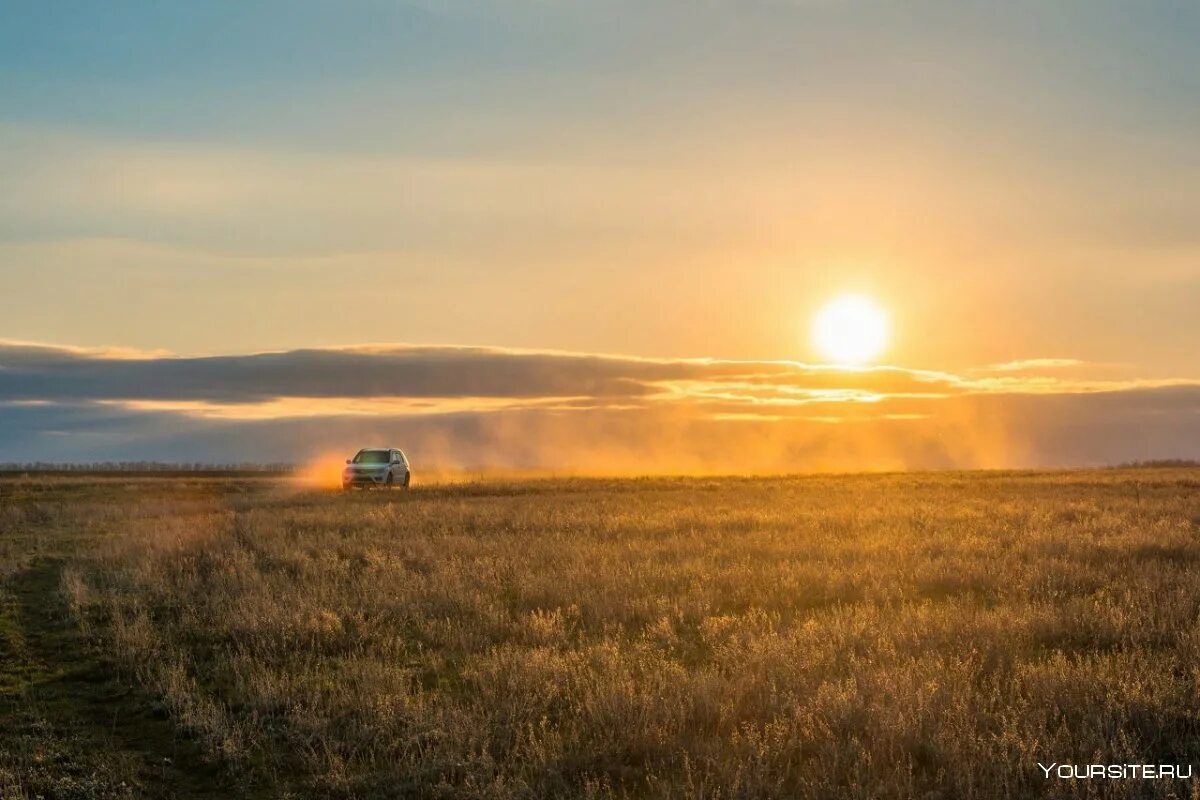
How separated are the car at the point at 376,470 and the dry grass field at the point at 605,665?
22.5 metres

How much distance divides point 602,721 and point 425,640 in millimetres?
4724

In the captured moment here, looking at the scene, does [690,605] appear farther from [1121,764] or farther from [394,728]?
[1121,764]

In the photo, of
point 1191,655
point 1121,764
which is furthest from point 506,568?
point 1121,764

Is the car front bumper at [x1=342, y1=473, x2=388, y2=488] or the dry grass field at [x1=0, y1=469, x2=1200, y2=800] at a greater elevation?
the dry grass field at [x1=0, y1=469, x2=1200, y2=800]

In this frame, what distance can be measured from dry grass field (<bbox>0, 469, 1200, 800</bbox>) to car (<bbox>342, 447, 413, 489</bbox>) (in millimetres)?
22517

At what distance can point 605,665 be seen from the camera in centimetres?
1030

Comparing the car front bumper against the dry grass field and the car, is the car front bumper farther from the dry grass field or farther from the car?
the dry grass field

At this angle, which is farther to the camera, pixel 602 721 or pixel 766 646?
pixel 766 646

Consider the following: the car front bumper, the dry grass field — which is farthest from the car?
the dry grass field

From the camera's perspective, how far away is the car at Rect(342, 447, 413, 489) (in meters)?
45.1

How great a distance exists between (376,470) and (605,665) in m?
36.7

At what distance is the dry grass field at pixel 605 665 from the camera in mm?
7496

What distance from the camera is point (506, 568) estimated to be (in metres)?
17.8

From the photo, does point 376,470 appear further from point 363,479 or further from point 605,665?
point 605,665
